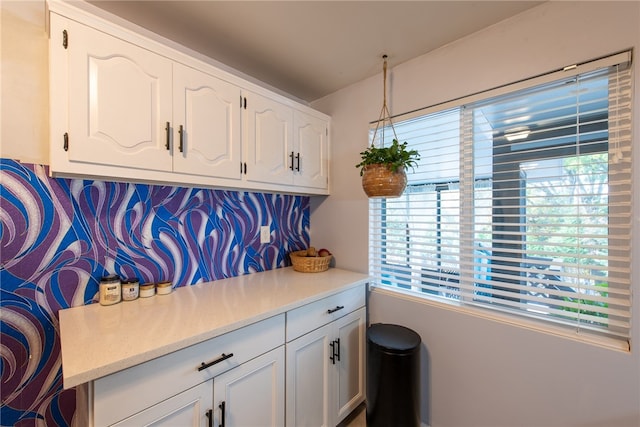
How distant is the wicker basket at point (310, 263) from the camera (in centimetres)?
195

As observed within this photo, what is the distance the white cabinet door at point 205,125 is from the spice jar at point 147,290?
628mm

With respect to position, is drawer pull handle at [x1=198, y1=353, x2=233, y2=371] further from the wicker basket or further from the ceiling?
the ceiling

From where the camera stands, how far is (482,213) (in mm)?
1473

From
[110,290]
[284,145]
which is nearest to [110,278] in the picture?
[110,290]

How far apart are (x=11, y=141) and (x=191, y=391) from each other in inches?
48.9

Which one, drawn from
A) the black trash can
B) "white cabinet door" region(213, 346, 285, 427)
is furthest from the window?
"white cabinet door" region(213, 346, 285, 427)

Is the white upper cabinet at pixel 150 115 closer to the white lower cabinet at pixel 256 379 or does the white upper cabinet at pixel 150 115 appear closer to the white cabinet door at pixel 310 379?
the white lower cabinet at pixel 256 379

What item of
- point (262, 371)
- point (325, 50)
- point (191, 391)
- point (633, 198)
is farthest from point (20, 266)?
point (633, 198)

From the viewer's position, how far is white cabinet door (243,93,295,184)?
159 centimetres

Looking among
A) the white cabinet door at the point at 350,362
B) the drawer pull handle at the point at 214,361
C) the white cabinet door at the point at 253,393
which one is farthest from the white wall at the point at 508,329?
the drawer pull handle at the point at 214,361

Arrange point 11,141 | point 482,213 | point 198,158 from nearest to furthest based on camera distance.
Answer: point 11,141 → point 198,158 → point 482,213

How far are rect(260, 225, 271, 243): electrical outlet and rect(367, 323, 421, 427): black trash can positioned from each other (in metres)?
1.04

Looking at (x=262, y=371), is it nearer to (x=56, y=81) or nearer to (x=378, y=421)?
(x=378, y=421)

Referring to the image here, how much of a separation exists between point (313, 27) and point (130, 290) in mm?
1648
